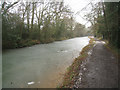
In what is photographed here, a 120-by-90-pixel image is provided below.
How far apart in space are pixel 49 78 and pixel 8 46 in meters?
9.19

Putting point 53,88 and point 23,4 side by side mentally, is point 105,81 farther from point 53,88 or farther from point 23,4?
point 23,4

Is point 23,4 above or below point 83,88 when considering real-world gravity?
above

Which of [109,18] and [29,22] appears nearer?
[109,18]

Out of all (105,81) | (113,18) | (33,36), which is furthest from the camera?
(33,36)

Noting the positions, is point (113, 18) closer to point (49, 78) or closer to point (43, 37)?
point (49, 78)

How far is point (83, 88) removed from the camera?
2.53m

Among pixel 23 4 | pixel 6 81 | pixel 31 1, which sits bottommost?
pixel 6 81

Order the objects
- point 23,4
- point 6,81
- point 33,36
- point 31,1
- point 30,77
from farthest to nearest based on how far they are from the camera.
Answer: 1. point 33,36
2. point 31,1
3. point 23,4
4. point 30,77
5. point 6,81

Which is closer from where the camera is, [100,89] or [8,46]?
[100,89]

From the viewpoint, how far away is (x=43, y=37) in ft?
62.4

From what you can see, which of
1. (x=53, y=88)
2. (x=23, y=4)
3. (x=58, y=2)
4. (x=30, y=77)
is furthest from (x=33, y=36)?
(x=53, y=88)

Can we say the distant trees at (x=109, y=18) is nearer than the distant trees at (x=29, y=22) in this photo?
Yes

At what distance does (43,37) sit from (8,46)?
9127mm

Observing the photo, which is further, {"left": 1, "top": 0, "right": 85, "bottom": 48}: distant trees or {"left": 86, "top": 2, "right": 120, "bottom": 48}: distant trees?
{"left": 1, "top": 0, "right": 85, "bottom": 48}: distant trees
